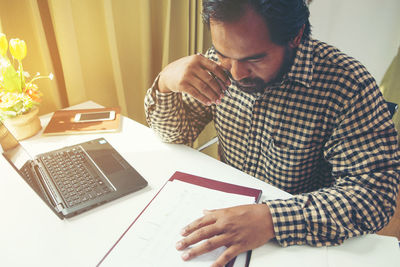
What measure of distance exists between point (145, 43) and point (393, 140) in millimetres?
1153

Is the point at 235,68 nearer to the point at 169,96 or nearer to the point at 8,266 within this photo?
the point at 169,96

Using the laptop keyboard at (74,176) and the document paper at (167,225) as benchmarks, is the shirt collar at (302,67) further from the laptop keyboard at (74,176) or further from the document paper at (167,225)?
the laptop keyboard at (74,176)

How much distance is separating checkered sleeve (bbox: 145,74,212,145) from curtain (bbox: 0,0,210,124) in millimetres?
449

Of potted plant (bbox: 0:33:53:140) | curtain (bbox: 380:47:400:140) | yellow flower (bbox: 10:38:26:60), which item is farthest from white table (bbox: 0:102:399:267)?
curtain (bbox: 380:47:400:140)

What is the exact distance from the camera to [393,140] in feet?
2.18

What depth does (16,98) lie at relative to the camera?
3.04ft

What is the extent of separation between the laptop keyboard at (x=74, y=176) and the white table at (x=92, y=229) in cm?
5

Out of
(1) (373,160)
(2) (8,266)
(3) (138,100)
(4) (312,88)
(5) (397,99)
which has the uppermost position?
(4) (312,88)

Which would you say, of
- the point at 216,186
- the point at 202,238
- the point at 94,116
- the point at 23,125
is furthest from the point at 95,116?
the point at 202,238

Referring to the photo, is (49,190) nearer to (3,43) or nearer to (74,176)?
(74,176)

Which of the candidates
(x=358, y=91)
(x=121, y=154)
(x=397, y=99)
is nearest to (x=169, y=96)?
(x=121, y=154)

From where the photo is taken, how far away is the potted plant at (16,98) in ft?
2.93

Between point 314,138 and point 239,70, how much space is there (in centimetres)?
31

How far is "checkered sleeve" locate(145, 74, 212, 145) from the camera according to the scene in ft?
3.04
